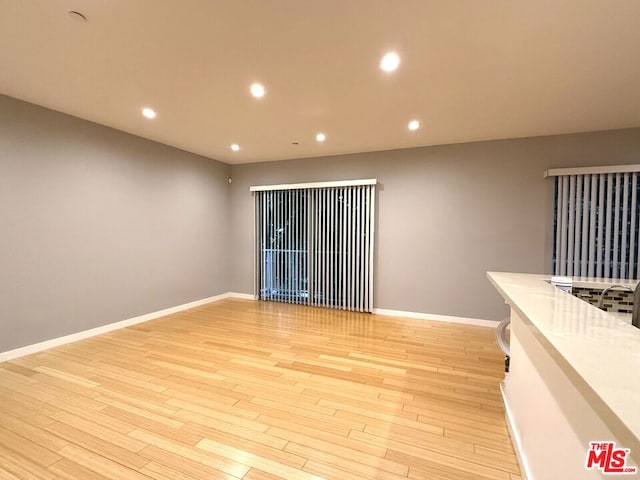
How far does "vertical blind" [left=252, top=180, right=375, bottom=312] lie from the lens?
4746 mm

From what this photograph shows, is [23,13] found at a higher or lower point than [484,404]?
higher

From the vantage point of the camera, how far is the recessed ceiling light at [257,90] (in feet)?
8.64

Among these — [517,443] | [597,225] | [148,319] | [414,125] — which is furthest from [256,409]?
[597,225]

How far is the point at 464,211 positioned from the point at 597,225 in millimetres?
1506

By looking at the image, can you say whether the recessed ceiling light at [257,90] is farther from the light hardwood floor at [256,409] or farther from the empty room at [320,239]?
the light hardwood floor at [256,409]

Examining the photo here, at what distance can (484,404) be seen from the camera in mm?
2197

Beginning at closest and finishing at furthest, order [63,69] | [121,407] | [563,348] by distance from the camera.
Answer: [563,348]
[121,407]
[63,69]

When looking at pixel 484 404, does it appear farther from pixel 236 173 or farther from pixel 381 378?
pixel 236 173

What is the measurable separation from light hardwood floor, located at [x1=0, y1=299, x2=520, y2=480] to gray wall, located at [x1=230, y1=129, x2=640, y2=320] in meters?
0.99

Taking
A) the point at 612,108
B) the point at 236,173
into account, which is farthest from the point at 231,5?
the point at 236,173

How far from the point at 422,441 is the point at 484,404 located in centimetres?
73

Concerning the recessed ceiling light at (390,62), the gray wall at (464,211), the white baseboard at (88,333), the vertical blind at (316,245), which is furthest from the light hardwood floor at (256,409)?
the recessed ceiling light at (390,62)

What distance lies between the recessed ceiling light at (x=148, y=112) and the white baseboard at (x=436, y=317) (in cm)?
411

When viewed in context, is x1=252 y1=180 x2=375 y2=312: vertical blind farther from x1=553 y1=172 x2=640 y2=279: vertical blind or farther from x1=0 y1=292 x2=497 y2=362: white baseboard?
x1=553 y1=172 x2=640 y2=279: vertical blind
